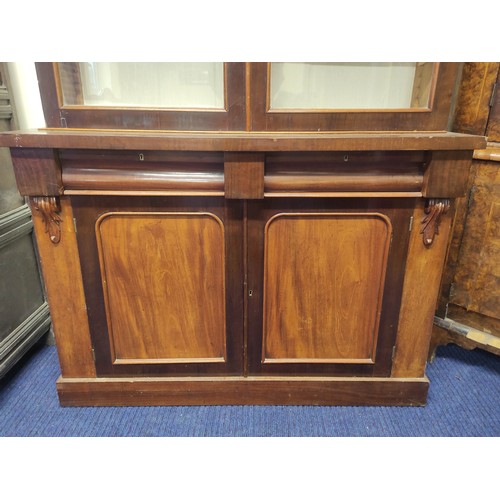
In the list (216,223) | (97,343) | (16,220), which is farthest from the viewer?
(16,220)

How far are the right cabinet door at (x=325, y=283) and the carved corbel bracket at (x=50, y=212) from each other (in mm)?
535

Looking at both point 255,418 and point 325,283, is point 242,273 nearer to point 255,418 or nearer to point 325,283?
point 325,283

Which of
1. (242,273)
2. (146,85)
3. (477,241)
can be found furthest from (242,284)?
(477,241)

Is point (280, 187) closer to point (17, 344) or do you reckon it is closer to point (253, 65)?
point (253, 65)

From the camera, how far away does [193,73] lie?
42.7 inches

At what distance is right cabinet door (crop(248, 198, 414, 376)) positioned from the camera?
1103 millimetres

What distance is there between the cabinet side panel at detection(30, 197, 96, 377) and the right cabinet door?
0.51 meters

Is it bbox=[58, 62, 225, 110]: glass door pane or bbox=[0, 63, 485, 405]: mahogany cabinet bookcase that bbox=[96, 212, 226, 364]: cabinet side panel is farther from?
bbox=[58, 62, 225, 110]: glass door pane

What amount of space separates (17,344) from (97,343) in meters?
0.40

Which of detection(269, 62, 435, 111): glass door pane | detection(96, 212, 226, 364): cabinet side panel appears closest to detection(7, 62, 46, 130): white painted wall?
Result: detection(96, 212, 226, 364): cabinet side panel

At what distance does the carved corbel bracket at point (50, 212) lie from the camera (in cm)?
106

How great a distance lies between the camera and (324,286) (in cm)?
118

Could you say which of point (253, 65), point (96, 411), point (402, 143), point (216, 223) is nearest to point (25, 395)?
point (96, 411)

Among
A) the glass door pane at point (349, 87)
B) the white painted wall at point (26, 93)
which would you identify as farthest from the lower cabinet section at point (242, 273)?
the white painted wall at point (26, 93)
